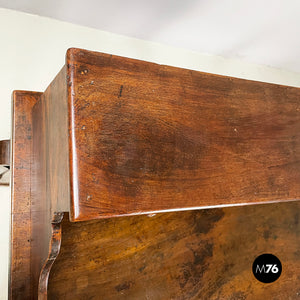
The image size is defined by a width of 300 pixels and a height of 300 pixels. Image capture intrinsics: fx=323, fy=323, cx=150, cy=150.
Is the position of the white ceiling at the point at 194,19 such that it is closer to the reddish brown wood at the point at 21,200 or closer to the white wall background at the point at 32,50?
the white wall background at the point at 32,50

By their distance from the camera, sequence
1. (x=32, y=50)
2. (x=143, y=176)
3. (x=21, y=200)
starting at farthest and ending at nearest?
(x=32, y=50) → (x=21, y=200) → (x=143, y=176)

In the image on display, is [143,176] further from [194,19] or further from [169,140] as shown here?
[194,19]

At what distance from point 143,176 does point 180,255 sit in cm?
74

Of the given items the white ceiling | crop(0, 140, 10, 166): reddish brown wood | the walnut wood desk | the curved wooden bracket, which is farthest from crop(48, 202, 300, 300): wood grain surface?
the white ceiling

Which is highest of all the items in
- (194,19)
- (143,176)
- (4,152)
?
(194,19)

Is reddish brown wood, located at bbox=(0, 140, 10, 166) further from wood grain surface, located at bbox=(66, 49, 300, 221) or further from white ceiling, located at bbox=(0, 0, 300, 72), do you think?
white ceiling, located at bbox=(0, 0, 300, 72)

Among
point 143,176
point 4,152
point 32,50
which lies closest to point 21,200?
point 4,152

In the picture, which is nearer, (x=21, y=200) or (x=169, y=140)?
(x=169, y=140)

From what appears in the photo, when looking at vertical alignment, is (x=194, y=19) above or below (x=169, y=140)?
above

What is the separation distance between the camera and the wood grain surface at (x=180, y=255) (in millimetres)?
1177

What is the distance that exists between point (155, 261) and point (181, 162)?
67 centimetres

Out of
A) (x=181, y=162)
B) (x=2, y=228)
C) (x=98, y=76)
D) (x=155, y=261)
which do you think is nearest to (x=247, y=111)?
(x=181, y=162)

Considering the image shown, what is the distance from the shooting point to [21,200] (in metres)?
1.15

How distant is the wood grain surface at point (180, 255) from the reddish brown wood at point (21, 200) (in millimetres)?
104
